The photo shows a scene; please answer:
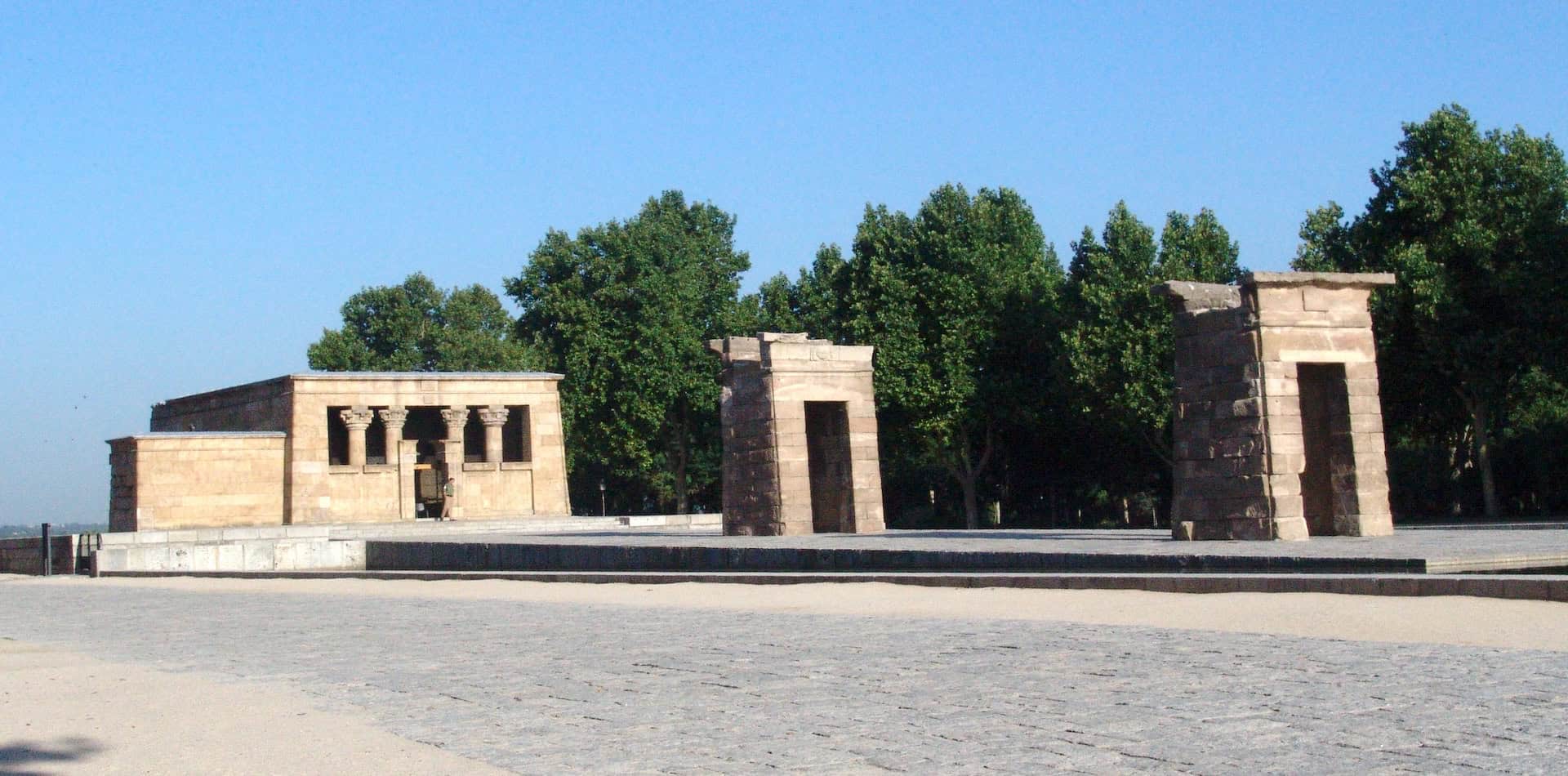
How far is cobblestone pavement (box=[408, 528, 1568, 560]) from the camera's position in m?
15.4

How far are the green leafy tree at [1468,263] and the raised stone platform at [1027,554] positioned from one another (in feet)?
54.2

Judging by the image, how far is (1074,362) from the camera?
43.8 metres

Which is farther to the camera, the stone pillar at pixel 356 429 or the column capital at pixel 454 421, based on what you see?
the column capital at pixel 454 421

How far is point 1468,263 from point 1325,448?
2032 cm

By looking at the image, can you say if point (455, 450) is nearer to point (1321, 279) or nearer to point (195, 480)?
point (195, 480)

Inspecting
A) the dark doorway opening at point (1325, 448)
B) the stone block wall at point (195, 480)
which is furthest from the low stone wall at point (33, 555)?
the dark doorway opening at point (1325, 448)

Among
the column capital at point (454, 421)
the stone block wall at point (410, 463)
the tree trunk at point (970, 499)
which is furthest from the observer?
the tree trunk at point (970, 499)

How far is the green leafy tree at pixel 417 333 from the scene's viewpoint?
72.8 meters

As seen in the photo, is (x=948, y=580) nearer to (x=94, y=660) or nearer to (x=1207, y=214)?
(x=94, y=660)

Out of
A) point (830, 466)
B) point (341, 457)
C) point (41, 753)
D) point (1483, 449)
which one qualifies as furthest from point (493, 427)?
point (41, 753)

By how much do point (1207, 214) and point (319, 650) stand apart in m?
39.5

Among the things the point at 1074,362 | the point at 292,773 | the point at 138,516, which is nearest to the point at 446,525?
the point at 138,516

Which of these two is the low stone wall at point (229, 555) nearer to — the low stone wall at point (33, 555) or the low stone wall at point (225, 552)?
the low stone wall at point (225, 552)

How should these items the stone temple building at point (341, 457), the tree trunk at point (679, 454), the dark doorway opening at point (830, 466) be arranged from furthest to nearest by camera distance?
the tree trunk at point (679, 454) < the stone temple building at point (341, 457) < the dark doorway opening at point (830, 466)
